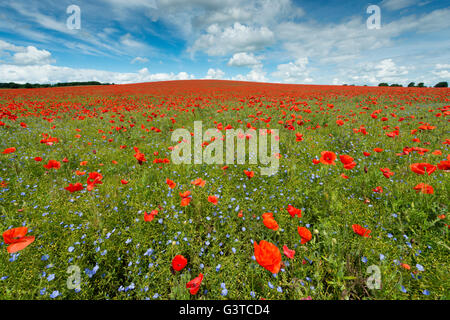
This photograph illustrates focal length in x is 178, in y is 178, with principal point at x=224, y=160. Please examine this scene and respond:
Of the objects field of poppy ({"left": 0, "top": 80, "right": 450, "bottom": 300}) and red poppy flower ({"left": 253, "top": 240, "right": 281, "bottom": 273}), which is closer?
red poppy flower ({"left": 253, "top": 240, "right": 281, "bottom": 273})

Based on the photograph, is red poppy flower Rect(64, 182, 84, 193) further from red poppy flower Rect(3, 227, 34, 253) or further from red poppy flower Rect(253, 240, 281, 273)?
red poppy flower Rect(253, 240, 281, 273)

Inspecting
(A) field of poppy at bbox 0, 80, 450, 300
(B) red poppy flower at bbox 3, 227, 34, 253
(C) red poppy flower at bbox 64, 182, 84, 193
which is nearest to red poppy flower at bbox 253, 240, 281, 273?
(A) field of poppy at bbox 0, 80, 450, 300

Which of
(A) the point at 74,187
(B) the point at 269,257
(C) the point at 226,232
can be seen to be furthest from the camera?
A: (C) the point at 226,232

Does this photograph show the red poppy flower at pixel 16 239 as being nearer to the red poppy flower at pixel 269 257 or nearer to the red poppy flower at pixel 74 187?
the red poppy flower at pixel 74 187

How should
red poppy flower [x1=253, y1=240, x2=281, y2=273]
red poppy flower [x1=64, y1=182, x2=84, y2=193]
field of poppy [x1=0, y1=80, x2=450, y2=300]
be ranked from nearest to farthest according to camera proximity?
red poppy flower [x1=253, y1=240, x2=281, y2=273] < field of poppy [x1=0, y1=80, x2=450, y2=300] < red poppy flower [x1=64, y1=182, x2=84, y2=193]

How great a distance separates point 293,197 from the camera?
2805 millimetres

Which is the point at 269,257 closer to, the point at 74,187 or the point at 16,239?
the point at 16,239

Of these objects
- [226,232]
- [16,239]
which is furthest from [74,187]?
[226,232]

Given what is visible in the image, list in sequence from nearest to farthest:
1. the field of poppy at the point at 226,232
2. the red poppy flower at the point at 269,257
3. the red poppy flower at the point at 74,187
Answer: the red poppy flower at the point at 269,257 → the field of poppy at the point at 226,232 → the red poppy flower at the point at 74,187

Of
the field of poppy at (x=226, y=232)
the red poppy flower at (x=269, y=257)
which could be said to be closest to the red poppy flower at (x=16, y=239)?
the field of poppy at (x=226, y=232)

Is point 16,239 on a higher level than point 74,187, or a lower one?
lower

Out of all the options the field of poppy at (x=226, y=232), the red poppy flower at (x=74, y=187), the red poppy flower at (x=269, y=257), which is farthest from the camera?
the red poppy flower at (x=74, y=187)

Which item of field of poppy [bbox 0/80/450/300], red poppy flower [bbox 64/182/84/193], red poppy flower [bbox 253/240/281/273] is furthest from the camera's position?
red poppy flower [bbox 64/182/84/193]
